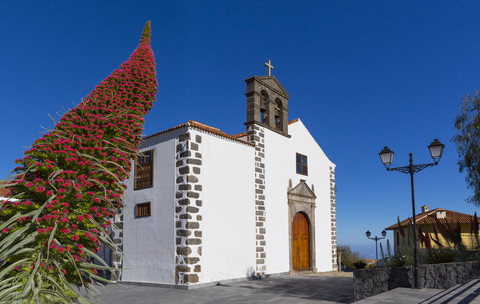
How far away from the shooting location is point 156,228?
11031mm

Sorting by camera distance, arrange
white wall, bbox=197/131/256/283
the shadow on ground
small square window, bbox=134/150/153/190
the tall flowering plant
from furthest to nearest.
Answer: small square window, bbox=134/150/153/190 → white wall, bbox=197/131/256/283 → the shadow on ground → the tall flowering plant

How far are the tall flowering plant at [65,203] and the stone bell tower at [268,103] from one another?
32.9 ft

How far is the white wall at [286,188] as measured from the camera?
13055 mm

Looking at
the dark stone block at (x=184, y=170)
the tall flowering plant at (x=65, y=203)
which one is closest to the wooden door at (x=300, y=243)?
the dark stone block at (x=184, y=170)

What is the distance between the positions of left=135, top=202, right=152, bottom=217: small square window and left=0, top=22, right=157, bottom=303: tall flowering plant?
8606mm

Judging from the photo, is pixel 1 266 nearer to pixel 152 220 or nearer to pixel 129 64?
pixel 129 64

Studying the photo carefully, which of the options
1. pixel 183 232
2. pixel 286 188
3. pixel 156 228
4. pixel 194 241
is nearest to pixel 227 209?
pixel 194 241

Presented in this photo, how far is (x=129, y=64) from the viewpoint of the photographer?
361 cm

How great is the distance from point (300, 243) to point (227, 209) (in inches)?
170

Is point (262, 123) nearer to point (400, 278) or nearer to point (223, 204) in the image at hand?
point (223, 204)

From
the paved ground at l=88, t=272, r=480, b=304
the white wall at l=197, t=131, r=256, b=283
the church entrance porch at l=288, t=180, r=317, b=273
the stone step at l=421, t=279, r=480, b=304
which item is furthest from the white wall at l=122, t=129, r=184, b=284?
the stone step at l=421, t=279, r=480, b=304

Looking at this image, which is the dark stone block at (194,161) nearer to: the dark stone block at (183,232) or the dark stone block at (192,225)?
the dark stone block at (192,225)

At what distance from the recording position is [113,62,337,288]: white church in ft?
34.5

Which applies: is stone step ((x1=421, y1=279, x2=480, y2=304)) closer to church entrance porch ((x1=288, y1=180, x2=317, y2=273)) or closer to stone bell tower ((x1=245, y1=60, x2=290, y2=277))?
stone bell tower ((x1=245, y1=60, x2=290, y2=277))
